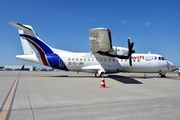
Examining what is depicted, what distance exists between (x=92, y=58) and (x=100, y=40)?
16.0ft

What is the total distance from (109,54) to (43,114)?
17031 mm

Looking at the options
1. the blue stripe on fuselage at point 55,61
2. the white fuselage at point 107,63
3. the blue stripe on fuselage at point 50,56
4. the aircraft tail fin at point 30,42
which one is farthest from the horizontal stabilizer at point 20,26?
the blue stripe on fuselage at point 55,61

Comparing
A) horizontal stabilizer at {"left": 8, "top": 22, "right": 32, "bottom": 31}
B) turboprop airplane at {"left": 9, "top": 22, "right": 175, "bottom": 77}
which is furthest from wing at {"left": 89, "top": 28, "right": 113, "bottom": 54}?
horizontal stabilizer at {"left": 8, "top": 22, "right": 32, "bottom": 31}

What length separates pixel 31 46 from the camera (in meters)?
21.7

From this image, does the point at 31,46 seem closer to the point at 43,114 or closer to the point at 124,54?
the point at 124,54

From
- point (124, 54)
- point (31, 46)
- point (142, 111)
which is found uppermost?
point (31, 46)

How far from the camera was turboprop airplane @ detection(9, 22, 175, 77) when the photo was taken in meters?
21.1

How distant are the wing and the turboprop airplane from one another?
0.24ft

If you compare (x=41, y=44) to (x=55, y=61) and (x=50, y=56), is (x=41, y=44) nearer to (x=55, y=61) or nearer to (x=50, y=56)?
(x=50, y=56)

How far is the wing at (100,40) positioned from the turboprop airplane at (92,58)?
73 millimetres

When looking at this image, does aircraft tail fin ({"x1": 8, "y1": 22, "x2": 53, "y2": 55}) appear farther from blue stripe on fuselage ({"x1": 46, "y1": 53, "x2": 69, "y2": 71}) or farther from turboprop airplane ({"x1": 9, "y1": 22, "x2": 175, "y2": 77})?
blue stripe on fuselage ({"x1": 46, "y1": 53, "x2": 69, "y2": 71})

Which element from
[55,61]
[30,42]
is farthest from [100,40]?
[30,42]

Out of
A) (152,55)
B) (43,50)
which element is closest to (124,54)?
(152,55)

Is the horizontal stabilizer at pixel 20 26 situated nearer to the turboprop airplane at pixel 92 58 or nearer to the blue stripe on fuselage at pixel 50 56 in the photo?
the turboprop airplane at pixel 92 58
